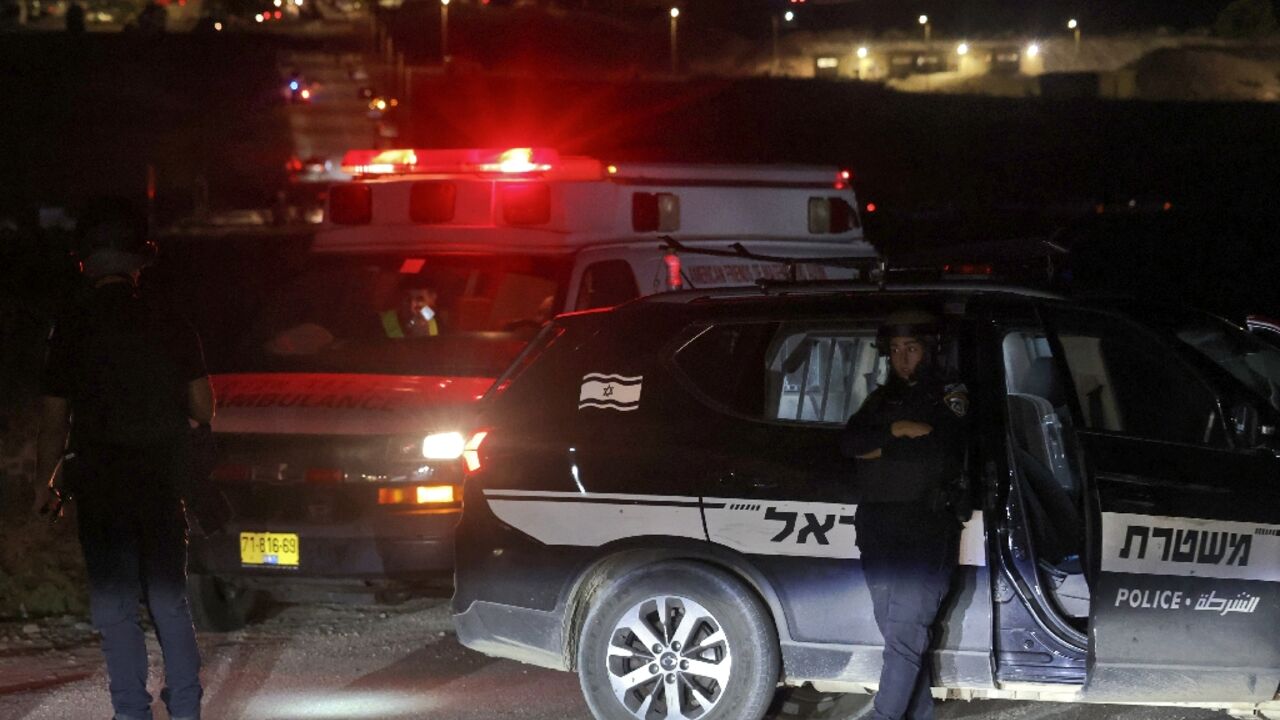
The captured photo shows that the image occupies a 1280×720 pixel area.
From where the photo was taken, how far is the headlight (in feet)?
23.8

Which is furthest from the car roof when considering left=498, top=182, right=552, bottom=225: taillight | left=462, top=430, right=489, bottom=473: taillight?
left=498, top=182, right=552, bottom=225: taillight

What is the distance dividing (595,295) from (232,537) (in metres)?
2.57

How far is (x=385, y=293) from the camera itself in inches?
358

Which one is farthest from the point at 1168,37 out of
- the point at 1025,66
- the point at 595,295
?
the point at 595,295

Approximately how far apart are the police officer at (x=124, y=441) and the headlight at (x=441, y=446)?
187 centimetres

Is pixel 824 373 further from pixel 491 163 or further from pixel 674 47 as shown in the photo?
pixel 674 47

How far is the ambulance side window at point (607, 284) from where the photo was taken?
8.91 meters

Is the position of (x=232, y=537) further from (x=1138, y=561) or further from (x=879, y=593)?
(x=1138, y=561)

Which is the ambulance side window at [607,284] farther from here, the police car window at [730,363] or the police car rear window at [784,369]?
the police car window at [730,363]

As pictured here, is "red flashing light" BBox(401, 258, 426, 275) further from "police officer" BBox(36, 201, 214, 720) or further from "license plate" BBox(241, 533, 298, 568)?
"police officer" BBox(36, 201, 214, 720)

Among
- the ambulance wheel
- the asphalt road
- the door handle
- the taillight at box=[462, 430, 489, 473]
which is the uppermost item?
the taillight at box=[462, 430, 489, 473]

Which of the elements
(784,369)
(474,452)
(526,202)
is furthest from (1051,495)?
(526,202)

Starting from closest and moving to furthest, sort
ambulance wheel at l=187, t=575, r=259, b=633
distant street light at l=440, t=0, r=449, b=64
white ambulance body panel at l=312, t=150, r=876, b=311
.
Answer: ambulance wheel at l=187, t=575, r=259, b=633 → white ambulance body panel at l=312, t=150, r=876, b=311 → distant street light at l=440, t=0, r=449, b=64

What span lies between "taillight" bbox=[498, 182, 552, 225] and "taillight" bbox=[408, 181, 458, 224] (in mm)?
335
